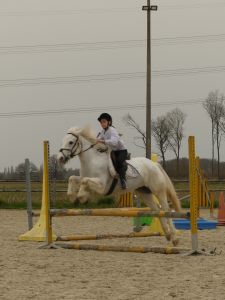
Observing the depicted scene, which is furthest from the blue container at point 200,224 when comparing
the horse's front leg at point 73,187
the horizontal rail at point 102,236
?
the horse's front leg at point 73,187

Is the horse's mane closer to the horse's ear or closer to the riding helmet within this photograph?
the horse's ear

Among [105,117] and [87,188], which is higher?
[105,117]

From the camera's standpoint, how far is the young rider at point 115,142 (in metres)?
9.33

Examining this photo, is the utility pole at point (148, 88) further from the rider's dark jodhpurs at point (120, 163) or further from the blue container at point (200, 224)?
the rider's dark jodhpurs at point (120, 163)

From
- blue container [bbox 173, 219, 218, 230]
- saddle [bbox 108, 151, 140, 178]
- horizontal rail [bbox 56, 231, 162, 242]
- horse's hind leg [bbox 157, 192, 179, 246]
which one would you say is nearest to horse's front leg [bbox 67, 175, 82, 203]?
saddle [bbox 108, 151, 140, 178]

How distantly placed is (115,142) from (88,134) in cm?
43

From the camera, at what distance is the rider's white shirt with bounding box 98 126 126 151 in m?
9.28

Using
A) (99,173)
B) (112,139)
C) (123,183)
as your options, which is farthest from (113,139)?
(123,183)

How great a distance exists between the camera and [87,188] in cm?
891

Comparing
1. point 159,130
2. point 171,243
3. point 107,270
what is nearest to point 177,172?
point 159,130

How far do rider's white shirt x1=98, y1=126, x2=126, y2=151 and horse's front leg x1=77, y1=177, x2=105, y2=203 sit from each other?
581 mm

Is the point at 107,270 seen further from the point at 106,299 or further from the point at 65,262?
the point at 106,299

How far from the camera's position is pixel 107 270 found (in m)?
7.39

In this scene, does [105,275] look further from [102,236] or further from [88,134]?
[102,236]
